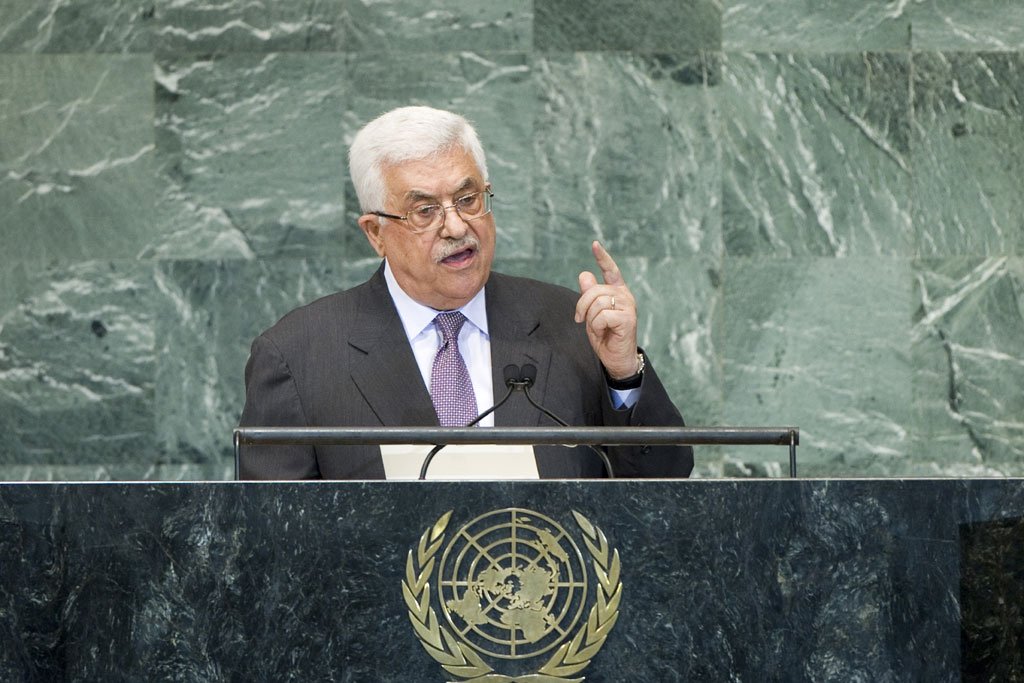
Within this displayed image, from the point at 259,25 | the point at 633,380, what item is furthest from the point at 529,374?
the point at 259,25

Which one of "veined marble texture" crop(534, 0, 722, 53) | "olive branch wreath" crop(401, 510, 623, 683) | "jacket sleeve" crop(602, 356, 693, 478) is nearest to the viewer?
"olive branch wreath" crop(401, 510, 623, 683)

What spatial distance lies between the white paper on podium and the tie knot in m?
0.38

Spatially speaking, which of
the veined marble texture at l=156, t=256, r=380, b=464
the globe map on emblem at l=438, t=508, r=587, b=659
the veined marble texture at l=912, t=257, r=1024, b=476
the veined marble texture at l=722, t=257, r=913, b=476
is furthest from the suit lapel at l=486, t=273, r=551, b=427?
the veined marble texture at l=912, t=257, r=1024, b=476

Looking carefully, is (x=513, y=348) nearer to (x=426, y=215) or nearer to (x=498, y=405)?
(x=426, y=215)

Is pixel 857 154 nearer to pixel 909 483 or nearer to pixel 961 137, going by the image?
pixel 961 137

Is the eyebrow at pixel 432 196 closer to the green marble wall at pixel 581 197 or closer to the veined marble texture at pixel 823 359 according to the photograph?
the green marble wall at pixel 581 197

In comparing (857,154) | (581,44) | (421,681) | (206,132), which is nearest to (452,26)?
(581,44)

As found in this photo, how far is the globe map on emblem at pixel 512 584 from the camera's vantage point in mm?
2188

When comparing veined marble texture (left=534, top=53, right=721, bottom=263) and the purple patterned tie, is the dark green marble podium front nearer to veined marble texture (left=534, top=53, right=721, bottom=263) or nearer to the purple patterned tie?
the purple patterned tie

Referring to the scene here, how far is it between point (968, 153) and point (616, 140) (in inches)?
49.0

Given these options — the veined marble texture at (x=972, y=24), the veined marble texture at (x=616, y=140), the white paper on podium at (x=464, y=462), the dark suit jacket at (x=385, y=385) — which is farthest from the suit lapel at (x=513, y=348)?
the veined marble texture at (x=972, y=24)

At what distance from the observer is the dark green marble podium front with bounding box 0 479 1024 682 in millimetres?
2188

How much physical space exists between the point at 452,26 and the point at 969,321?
6.89ft

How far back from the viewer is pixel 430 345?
3.39 m
